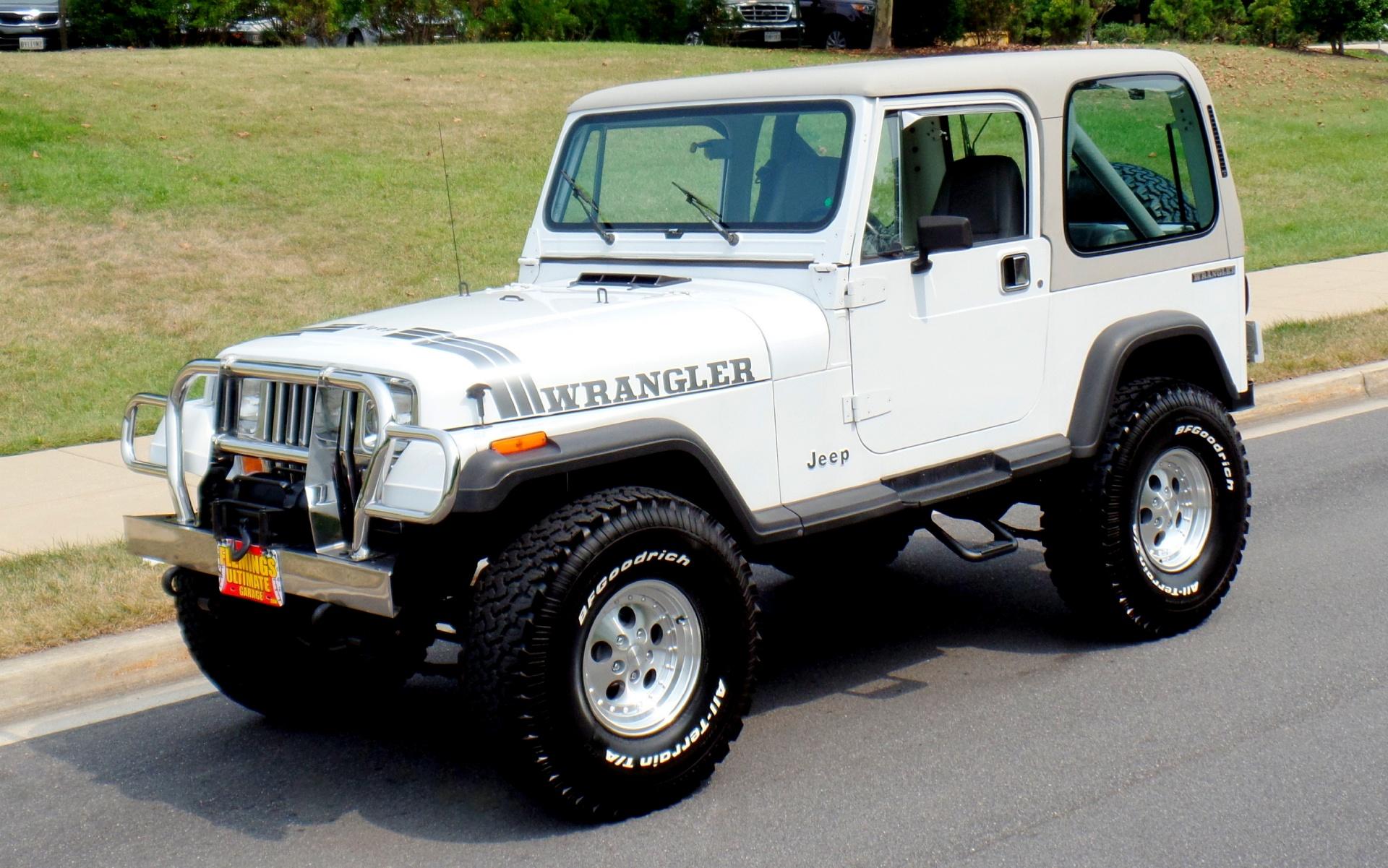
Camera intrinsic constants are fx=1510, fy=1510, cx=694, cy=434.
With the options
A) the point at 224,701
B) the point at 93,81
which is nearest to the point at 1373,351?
the point at 224,701

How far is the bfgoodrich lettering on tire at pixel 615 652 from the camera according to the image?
3973 mm

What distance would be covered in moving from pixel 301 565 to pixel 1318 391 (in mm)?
7592

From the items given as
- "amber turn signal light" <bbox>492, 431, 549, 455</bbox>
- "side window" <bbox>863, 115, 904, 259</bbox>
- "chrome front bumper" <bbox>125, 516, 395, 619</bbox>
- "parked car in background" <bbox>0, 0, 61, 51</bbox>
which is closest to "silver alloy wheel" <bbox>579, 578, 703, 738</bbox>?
"amber turn signal light" <bbox>492, 431, 549, 455</bbox>

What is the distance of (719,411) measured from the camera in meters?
4.43

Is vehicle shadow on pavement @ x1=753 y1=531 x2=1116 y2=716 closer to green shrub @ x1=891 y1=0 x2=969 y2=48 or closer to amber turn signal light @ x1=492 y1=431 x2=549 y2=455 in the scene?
amber turn signal light @ x1=492 y1=431 x2=549 y2=455

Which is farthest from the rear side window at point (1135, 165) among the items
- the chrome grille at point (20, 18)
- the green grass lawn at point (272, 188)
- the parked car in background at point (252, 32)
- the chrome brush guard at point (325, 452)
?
the chrome grille at point (20, 18)

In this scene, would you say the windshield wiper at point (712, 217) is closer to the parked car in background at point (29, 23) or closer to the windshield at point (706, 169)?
the windshield at point (706, 169)

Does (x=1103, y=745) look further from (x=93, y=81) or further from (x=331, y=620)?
(x=93, y=81)

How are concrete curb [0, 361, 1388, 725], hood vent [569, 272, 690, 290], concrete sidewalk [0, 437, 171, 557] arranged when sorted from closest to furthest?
hood vent [569, 272, 690, 290], concrete curb [0, 361, 1388, 725], concrete sidewalk [0, 437, 171, 557]

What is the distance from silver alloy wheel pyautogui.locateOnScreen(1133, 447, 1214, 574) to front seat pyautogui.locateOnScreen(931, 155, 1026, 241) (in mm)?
1073

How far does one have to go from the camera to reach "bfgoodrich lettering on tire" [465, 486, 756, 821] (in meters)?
3.97

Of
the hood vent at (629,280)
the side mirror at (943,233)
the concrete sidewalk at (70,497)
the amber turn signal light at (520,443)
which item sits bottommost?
the concrete sidewalk at (70,497)

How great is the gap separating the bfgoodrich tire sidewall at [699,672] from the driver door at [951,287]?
807 mm

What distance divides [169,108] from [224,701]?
1378cm
